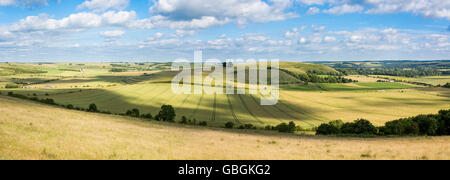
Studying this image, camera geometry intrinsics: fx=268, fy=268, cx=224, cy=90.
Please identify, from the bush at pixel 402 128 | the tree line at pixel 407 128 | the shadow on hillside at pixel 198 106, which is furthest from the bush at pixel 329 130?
the shadow on hillside at pixel 198 106

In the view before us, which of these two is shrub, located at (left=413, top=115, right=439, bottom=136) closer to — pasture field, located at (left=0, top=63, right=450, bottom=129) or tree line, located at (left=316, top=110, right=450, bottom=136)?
tree line, located at (left=316, top=110, right=450, bottom=136)

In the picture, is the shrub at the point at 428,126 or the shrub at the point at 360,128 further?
the shrub at the point at 360,128

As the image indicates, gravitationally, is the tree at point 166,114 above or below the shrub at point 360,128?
above

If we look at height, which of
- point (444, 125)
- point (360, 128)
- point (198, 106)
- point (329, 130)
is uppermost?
point (444, 125)

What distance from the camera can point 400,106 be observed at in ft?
344

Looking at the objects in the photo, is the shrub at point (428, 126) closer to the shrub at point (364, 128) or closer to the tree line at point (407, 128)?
the tree line at point (407, 128)

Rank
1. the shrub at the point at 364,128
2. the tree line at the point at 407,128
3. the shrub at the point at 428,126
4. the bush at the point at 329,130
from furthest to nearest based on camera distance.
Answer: the shrub at the point at 364,128 → the bush at the point at 329,130 → the tree line at the point at 407,128 → the shrub at the point at 428,126

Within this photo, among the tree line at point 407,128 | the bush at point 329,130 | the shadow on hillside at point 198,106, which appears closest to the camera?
the tree line at point 407,128

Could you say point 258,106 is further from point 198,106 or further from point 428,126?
point 428,126

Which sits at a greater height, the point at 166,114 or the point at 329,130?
the point at 166,114

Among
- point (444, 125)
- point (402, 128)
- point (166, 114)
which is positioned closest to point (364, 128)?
point (402, 128)
